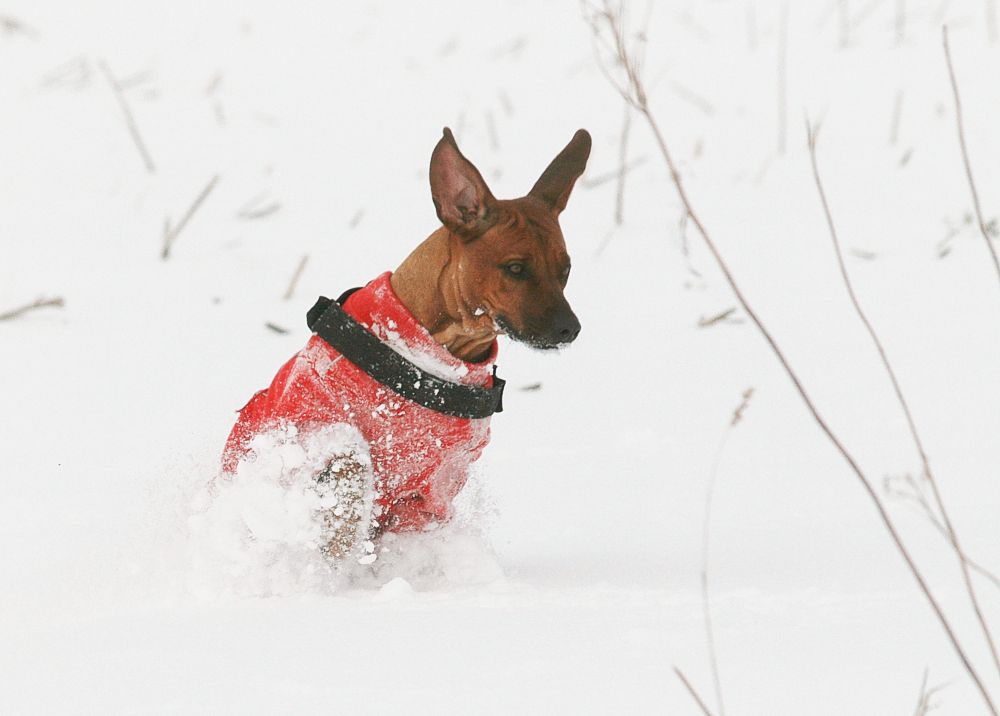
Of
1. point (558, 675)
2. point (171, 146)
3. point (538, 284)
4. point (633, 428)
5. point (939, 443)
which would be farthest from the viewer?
point (171, 146)

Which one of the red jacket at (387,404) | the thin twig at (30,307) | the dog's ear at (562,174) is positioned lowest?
the red jacket at (387,404)

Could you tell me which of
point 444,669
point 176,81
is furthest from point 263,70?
point 444,669

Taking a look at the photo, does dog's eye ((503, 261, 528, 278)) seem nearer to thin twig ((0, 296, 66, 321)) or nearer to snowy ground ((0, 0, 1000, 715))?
snowy ground ((0, 0, 1000, 715))

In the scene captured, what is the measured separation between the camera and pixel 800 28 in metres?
7.61

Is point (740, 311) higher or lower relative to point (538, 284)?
higher

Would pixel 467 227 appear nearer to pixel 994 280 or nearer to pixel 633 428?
pixel 633 428

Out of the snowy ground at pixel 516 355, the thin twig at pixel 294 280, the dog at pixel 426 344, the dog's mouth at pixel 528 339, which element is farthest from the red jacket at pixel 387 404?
the thin twig at pixel 294 280

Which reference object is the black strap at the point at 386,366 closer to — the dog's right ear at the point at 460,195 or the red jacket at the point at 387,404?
the red jacket at the point at 387,404

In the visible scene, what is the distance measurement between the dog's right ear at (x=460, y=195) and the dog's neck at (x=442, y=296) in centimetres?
6

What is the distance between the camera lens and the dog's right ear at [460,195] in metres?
3.14

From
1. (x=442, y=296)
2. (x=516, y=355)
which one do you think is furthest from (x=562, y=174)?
(x=516, y=355)

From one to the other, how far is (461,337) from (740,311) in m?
2.31

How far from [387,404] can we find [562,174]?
0.79 metres

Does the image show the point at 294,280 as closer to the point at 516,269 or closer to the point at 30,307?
the point at 30,307
